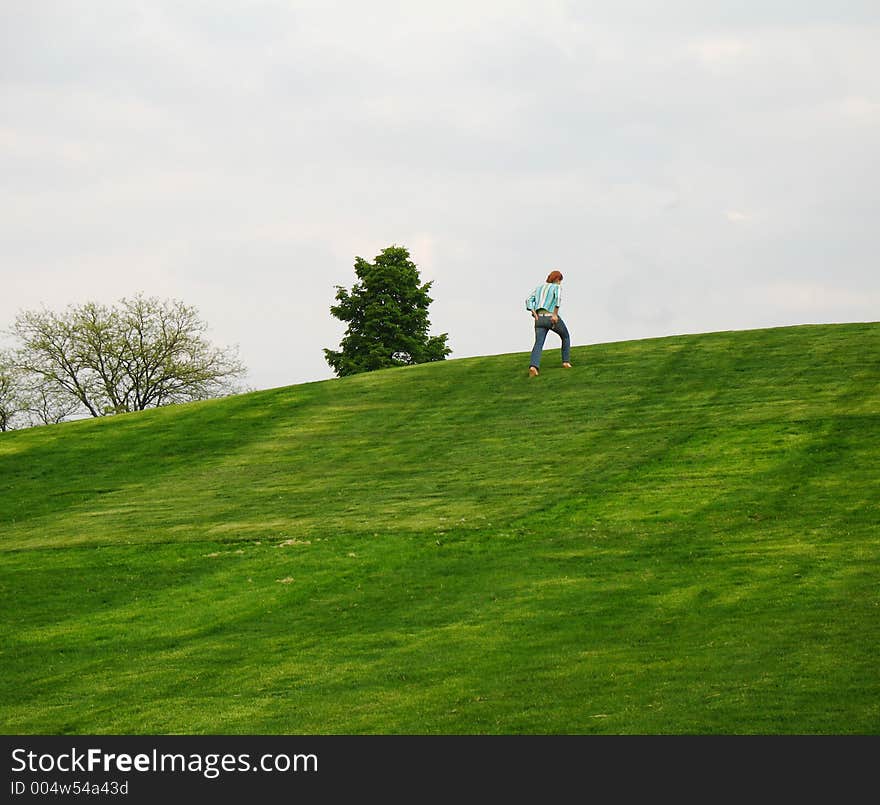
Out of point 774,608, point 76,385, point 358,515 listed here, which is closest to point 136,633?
point 358,515

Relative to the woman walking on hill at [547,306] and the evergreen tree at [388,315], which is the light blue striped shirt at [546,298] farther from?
the evergreen tree at [388,315]

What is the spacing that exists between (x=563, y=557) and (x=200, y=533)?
7.49 m

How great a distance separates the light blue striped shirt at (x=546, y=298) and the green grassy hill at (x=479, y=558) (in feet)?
7.66

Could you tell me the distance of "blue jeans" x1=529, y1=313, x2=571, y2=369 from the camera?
30094mm

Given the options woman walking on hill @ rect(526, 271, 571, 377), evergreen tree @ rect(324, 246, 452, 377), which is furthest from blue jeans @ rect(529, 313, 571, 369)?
evergreen tree @ rect(324, 246, 452, 377)

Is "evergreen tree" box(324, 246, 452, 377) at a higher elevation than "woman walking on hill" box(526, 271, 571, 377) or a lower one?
higher

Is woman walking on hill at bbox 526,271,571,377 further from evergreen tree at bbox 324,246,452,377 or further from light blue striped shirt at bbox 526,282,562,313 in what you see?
evergreen tree at bbox 324,246,452,377

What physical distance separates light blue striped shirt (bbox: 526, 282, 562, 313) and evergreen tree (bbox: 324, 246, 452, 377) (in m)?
43.6

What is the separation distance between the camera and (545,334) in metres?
30.8

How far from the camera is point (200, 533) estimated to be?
70.5 ft

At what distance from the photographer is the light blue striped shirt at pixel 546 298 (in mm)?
29922

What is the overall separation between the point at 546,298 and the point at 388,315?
4573cm

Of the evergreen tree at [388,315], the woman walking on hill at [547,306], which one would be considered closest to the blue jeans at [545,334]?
the woman walking on hill at [547,306]
